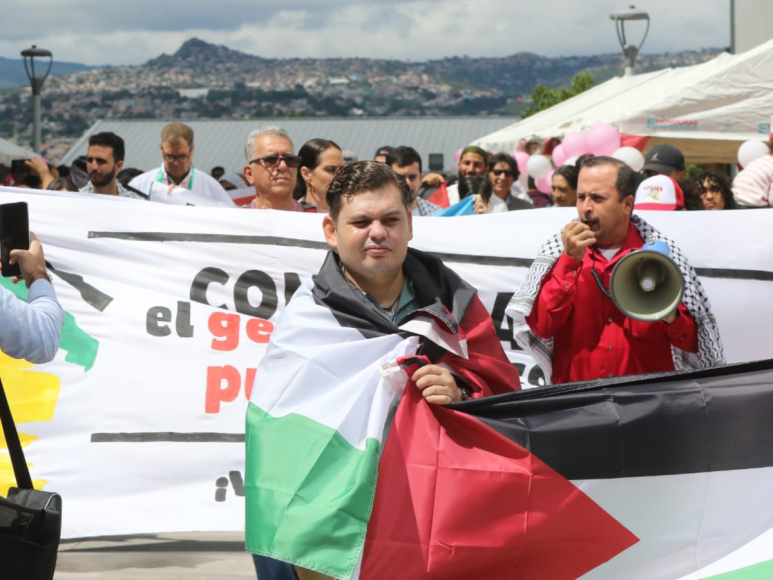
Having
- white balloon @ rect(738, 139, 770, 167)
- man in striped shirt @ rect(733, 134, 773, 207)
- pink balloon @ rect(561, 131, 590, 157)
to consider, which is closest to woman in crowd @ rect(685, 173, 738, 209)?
man in striped shirt @ rect(733, 134, 773, 207)

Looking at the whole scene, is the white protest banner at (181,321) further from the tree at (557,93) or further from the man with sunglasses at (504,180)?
the tree at (557,93)

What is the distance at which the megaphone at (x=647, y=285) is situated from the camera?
4.21 meters

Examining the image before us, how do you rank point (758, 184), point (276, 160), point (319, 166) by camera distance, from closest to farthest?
1. point (276, 160)
2. point (319, 166)
3. point (758, 184)

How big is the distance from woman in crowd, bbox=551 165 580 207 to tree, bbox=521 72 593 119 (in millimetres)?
41372

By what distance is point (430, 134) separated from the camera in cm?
4616

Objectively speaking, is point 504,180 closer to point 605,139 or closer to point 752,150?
point 752,150

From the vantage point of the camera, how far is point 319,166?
6402mm

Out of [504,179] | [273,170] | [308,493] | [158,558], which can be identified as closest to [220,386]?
[158,558]

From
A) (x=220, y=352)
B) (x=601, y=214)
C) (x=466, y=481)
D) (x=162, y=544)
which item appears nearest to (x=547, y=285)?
(x=601, y=214)

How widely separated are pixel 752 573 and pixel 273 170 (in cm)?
358

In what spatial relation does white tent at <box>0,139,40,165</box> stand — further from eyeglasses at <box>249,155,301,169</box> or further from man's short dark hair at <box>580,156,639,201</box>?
man's short dark hair at <box>580,156,639,201</box>

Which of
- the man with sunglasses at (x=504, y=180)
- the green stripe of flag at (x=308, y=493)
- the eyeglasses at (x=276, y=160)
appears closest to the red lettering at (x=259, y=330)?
the eyeglasses at (x=276, y=160)

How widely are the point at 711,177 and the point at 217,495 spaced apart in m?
3.95

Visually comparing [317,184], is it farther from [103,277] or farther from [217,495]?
[217,495]
